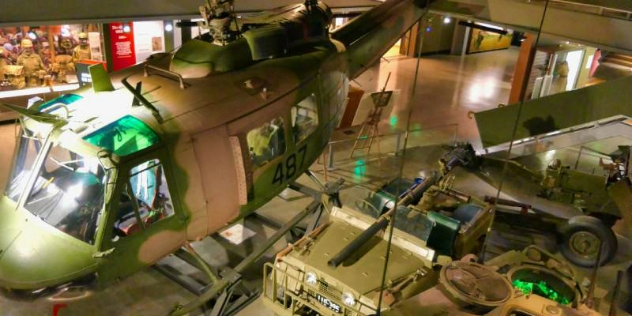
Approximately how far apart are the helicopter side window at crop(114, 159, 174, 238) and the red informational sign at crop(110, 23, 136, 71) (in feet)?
25.4

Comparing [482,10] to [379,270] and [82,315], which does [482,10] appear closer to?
[379,270]

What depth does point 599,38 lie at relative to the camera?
8852mm

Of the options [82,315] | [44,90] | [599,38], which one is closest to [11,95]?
[44,90]

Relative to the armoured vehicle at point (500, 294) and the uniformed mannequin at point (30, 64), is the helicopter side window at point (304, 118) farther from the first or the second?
the uniformed mannequin at point (30, 64)

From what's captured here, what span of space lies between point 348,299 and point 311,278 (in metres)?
0.49

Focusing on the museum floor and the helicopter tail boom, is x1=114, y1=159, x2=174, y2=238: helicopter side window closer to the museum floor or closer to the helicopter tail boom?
the museum floor

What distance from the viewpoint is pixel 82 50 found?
12125mm

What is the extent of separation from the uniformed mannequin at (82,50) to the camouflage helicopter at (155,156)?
6.34 metres

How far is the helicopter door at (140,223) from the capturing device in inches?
197

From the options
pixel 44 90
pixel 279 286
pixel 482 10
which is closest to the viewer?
pixel 279 286

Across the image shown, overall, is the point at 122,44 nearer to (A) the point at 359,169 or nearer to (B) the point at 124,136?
(A) the point at 359,169

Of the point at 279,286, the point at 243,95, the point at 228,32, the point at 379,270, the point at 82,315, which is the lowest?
the point at 82,315

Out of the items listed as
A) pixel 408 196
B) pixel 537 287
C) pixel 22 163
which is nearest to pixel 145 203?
pixel 22 163

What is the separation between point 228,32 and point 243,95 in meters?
1.13
